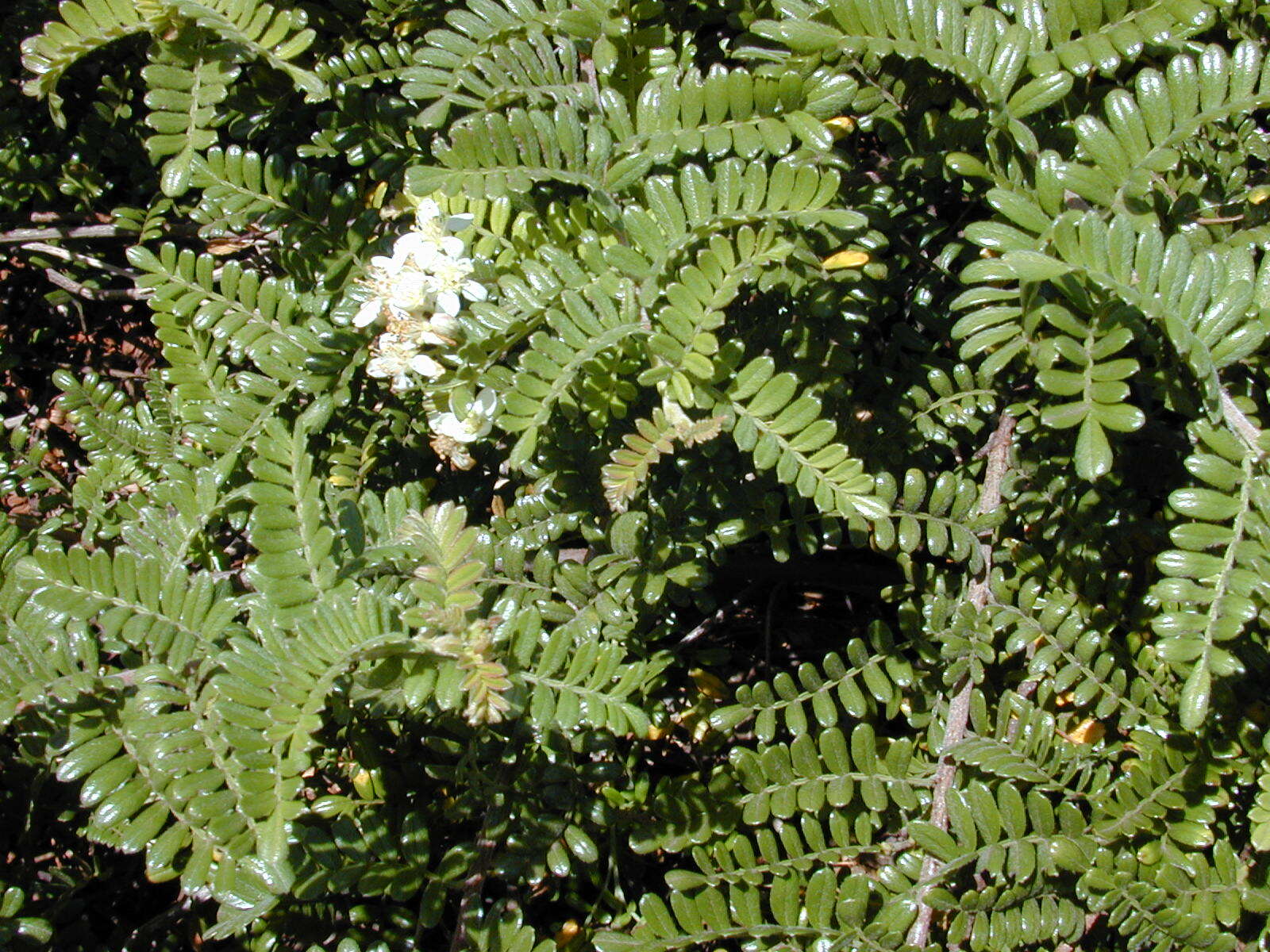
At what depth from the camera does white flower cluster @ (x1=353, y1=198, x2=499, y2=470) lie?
4.53 feet

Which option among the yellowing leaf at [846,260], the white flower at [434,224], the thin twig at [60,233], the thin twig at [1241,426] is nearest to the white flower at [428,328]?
the white flower at [434,224]

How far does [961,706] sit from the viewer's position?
5.01 feet

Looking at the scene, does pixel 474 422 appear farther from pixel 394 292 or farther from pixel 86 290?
pixel 86 290

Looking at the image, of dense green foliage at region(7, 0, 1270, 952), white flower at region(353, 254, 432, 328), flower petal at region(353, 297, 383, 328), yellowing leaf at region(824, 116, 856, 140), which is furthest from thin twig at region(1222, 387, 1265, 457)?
flower petal at region(353, 297, 383, 328)

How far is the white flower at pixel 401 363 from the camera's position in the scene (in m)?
1.38

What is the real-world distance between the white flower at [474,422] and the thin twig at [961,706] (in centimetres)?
74

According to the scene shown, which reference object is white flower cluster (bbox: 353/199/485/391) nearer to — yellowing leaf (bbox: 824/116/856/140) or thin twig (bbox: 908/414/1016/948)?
yellowing leaf (bbox: 824/116/856/140)

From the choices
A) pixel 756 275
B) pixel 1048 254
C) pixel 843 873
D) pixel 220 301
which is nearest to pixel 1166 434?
pixel 1048 254

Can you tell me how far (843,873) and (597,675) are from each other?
76 centimetres

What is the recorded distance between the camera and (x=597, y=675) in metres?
1.36

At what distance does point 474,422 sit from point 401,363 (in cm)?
18

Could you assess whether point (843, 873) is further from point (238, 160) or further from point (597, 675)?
point (238, 160)

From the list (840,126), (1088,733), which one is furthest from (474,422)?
(1088,733)

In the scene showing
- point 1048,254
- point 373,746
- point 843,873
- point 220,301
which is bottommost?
point 843,873
